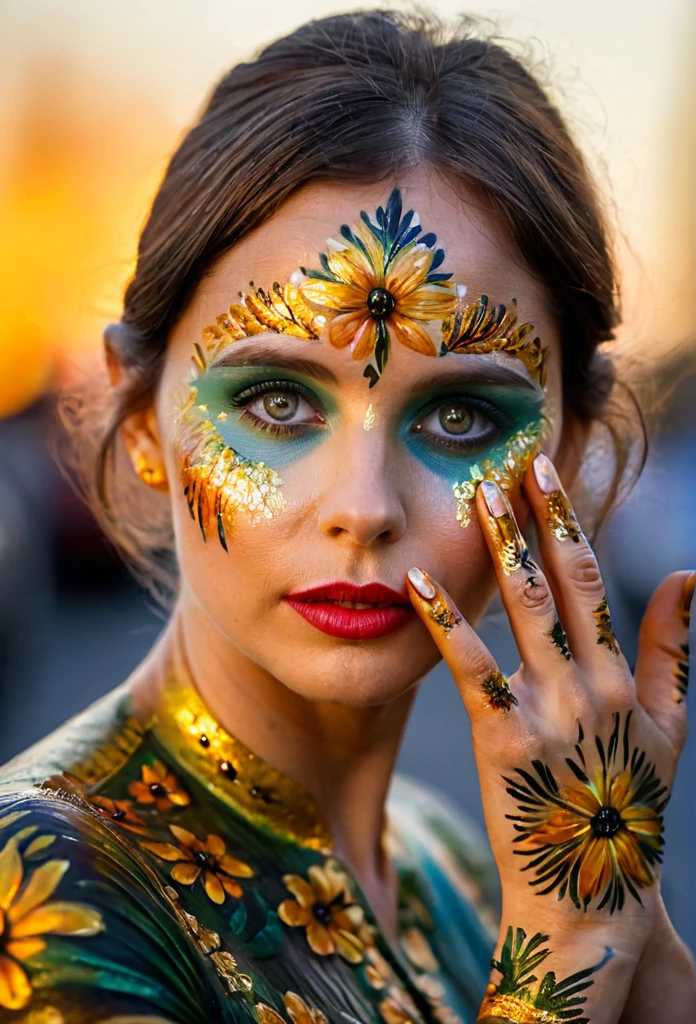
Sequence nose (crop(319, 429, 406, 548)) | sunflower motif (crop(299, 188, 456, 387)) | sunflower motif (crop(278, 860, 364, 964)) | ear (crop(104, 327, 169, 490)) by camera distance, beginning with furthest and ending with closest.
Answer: ear (crop(104, 327, 169, 490)) < sunflower motif (crop(278, 860, 364, 964)) < sunflower motif (crop(299, 188, 456, 387)) < nose (crop(319, 429, 406, 548))

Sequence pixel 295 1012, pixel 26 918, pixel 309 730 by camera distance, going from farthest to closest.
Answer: pixel 309 730
pixel 295 1012
pixel 26 918

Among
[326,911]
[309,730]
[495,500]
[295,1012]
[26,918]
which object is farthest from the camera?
[309,730]

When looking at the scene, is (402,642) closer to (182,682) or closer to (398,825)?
(182,682)

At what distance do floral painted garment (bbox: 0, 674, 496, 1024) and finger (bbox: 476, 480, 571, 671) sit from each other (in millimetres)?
601

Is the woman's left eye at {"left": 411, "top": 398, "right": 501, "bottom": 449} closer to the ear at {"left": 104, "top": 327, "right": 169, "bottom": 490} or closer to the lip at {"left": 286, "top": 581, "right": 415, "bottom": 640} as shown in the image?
the lip at {"left": 286, "top": 581, "right": 415, "bottom": 640}

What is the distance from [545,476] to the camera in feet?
7.01

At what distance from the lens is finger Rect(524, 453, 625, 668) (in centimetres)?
209

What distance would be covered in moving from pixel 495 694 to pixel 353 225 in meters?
0.87

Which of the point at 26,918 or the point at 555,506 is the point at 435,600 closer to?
the point at 555,506

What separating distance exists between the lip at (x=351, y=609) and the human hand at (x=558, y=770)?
6 centimetres

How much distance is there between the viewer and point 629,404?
9.48 feet

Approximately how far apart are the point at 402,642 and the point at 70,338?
5.74 ft

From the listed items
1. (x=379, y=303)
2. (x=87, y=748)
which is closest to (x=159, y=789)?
(x=87, y=748)

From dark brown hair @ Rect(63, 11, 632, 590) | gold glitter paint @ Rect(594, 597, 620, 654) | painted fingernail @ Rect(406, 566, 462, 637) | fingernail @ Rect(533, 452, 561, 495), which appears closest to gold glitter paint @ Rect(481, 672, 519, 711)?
painted fingernail @ Rect(406, 566, 462, 637)
